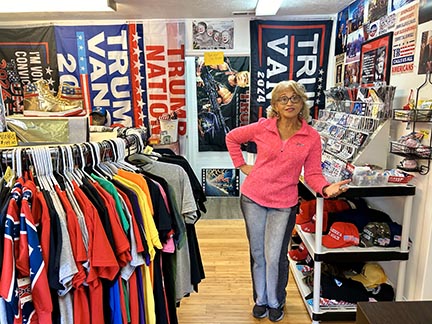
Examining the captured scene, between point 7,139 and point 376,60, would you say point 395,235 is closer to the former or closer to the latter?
point 376,60

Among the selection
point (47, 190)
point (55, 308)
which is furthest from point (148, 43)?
point (55, 308)

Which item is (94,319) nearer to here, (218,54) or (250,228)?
(250,228)

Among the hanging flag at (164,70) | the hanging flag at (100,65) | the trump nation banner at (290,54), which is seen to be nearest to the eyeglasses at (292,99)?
the trump nation banner at (290,54)

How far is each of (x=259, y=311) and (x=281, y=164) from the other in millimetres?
1017

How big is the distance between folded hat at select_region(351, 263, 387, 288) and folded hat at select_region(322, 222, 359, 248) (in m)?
0.29

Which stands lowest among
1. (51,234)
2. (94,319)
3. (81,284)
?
(94,319)

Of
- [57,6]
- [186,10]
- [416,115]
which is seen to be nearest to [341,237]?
[416,115]

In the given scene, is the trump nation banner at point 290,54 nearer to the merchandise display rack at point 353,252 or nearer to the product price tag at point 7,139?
the merchandise display rack at point 353,252

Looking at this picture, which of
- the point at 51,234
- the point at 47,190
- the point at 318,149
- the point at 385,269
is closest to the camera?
the point at 51,234

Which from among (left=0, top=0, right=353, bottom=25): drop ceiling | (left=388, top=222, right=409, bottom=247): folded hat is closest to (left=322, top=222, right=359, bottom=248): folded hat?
(left=388, top=222, right=409, bottom=247): folded hat

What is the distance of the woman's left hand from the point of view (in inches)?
72.2

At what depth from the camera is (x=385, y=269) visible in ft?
7.93

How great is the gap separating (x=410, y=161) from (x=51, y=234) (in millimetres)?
1901

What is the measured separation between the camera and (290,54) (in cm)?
368
